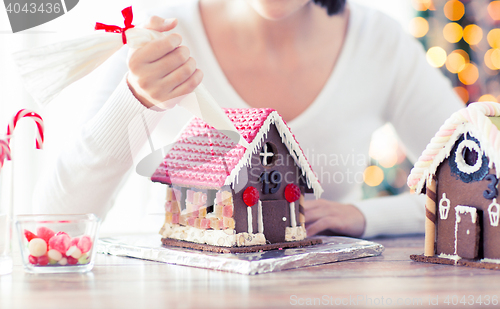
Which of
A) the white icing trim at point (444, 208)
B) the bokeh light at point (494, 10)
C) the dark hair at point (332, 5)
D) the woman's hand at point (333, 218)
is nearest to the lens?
the white icing trim at point (444, 208)

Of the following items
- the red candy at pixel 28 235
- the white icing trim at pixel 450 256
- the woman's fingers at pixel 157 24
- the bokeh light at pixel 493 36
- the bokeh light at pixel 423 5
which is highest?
the bokeh light at pixel 423 5

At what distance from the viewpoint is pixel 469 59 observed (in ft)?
8.92

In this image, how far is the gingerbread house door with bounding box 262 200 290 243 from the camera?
100 centimetres

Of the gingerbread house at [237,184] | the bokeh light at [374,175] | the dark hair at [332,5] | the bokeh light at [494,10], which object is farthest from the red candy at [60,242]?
the bokeh light at [494,10]

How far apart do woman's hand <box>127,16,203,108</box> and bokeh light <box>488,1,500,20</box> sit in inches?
91.5

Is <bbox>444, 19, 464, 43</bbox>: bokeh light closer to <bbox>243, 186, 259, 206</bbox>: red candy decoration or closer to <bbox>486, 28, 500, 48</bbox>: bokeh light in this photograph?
<bbox>486, 28, 500, 48</bbox>: bokeh light

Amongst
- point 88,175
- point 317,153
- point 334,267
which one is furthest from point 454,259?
point 88,175

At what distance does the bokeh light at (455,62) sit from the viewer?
8.91 feet

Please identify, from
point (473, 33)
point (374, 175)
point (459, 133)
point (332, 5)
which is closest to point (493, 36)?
point (473, 33)

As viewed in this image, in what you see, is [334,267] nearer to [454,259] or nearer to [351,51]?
[454,259]

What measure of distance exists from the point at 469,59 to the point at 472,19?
0.74 ft

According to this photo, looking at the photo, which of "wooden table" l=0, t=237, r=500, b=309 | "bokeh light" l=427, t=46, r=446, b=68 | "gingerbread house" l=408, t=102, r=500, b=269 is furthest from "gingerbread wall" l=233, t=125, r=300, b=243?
"bokeh light" l=427, t=46, r=446, b=68

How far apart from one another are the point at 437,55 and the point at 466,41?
6.9 inches

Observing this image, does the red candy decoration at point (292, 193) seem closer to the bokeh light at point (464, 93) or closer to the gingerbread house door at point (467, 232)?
the gingerbread house door at point (467, 232)
